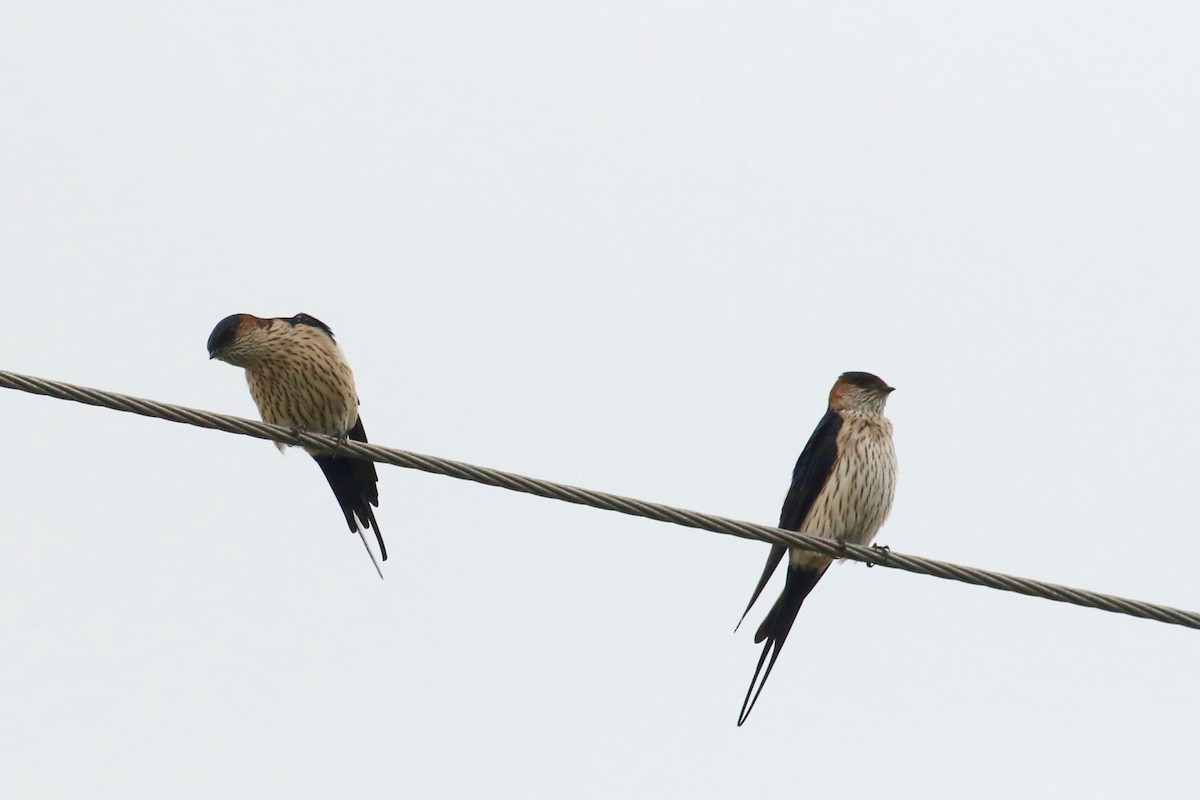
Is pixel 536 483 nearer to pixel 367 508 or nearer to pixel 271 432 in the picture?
pixel 271 432

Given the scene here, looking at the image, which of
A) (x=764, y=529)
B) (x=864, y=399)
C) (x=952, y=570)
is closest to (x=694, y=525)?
(x=764, y=529)

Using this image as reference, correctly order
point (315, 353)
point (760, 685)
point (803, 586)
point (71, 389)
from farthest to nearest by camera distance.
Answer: point (315, 353), point (803, 586), point (760, 685), point (71, 389)

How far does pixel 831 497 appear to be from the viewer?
7.84 metres

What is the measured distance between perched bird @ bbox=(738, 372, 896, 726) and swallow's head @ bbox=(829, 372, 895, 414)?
0.05 m

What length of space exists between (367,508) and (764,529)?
3.57 metres

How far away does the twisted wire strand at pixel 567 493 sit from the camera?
5.20 m

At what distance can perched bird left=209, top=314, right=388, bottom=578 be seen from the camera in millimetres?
8422

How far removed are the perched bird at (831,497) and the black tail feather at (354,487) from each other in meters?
2.01

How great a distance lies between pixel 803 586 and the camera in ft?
26.0

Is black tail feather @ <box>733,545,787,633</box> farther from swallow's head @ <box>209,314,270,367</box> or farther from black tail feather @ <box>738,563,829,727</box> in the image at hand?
swallow's head @ <box>209,314,270,367</box>

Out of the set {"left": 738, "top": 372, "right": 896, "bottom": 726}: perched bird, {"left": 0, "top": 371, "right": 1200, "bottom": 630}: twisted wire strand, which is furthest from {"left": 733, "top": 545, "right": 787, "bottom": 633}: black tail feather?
{"left": 0, "top": 371, "right": 1200, "bottom": 630}: twisted wire strand

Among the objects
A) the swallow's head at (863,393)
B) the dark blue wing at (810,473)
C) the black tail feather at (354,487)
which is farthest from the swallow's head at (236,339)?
the swallow's head at (863,393)

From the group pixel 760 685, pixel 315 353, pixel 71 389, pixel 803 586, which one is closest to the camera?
pixel 71 389

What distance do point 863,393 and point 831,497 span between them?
699 mm
